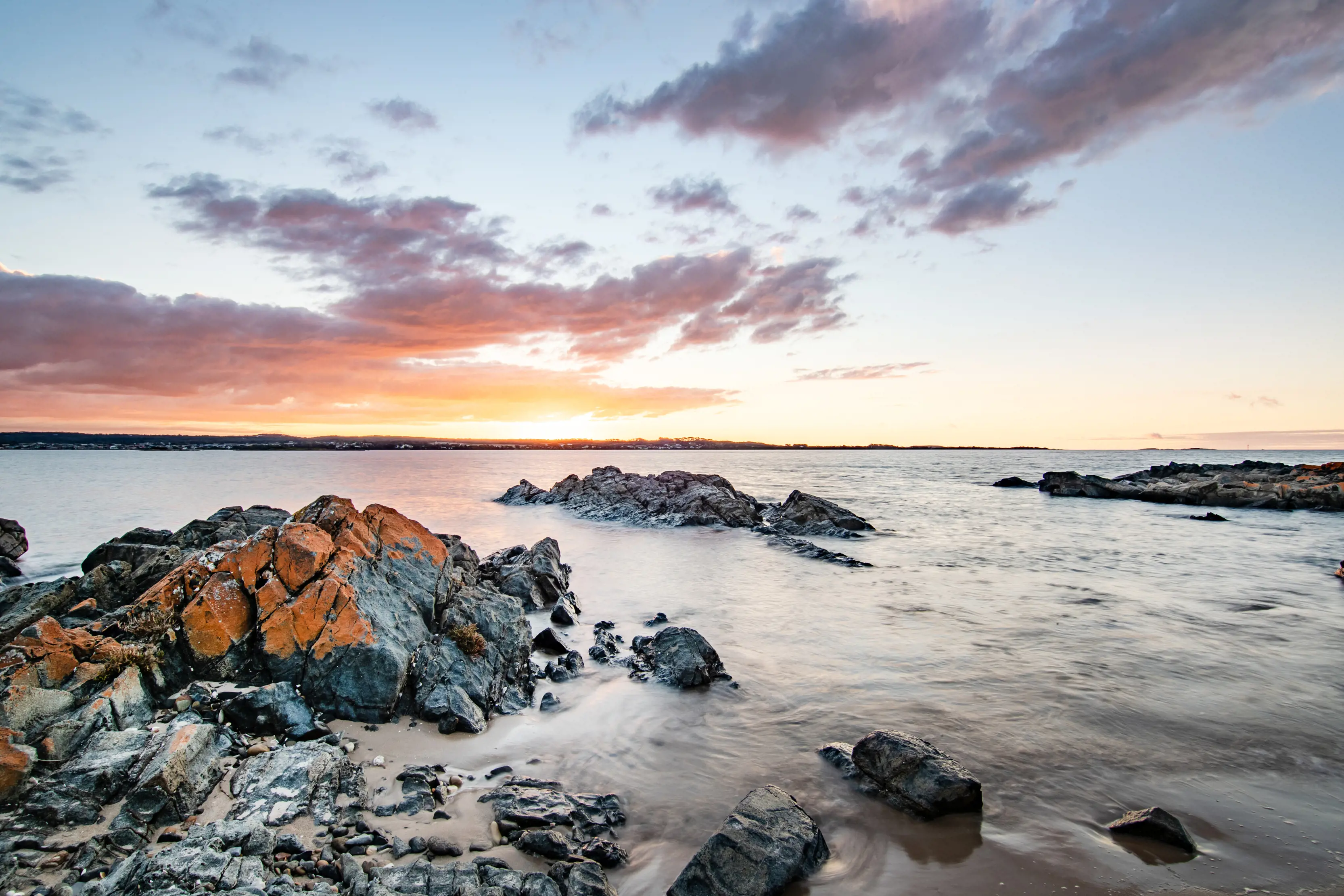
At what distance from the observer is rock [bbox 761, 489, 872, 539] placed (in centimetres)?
3177

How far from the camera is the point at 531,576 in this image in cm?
1614

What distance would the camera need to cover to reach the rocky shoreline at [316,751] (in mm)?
4906

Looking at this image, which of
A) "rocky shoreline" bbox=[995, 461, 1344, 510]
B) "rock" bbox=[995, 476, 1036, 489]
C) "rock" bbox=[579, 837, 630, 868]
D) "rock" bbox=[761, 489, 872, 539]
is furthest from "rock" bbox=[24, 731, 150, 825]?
"rock" bbox=[995, 476, 1036, 489]

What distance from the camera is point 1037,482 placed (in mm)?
76062

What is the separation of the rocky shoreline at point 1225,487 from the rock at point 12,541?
71.2m

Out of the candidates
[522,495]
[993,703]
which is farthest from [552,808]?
[522,495]

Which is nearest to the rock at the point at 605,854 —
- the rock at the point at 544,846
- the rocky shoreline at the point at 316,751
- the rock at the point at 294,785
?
the rocky shoreline at the point at 316,751

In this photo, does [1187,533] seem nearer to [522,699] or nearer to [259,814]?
[522,699]

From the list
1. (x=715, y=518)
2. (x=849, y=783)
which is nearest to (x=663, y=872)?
(x=849, y=783)

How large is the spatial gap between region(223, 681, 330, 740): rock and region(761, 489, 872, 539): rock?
25.5 m

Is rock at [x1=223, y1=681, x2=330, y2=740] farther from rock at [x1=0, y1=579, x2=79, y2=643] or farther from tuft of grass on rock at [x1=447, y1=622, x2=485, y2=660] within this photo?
rock at [x1=0, y1=579, x2=79, y2=643]

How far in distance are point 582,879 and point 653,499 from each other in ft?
115

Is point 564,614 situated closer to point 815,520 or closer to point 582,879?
point 582,879

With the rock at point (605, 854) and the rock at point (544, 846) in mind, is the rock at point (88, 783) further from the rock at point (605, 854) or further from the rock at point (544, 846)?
the rock at point (605, 854)
